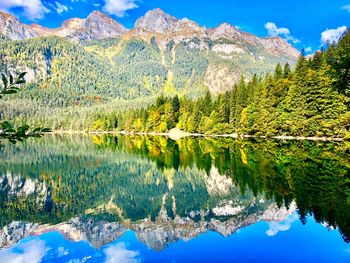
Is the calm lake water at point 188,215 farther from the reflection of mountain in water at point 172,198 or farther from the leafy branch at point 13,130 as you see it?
the leafy branch at point 13,130

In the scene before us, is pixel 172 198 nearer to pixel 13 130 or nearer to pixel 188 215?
pixel 188 215

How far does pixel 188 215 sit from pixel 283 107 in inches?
2337

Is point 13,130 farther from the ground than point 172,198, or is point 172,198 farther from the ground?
point 13,130

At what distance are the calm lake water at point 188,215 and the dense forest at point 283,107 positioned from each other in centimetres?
762

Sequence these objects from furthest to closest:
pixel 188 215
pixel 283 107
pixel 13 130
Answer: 1. pixel 283 107
2. pixel 188 215
3. pixel 13 130

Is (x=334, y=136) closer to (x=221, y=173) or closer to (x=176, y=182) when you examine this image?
(x=221, y=173)

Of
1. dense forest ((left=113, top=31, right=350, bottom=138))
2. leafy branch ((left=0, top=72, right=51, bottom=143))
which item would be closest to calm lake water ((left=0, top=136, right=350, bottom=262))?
dense forest ((left=113, top=31, right=350, bottom=138))

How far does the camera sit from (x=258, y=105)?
87.9 metres

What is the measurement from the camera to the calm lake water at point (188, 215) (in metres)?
16.0

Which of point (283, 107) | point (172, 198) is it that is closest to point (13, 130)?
point (172, 198)

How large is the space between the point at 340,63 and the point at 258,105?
230ft

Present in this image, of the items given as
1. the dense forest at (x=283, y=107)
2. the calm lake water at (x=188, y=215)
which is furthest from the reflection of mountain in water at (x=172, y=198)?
the dense forest at (x=283, y=107)

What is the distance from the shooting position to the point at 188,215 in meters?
22.2

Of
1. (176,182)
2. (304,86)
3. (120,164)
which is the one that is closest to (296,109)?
(304,86)
